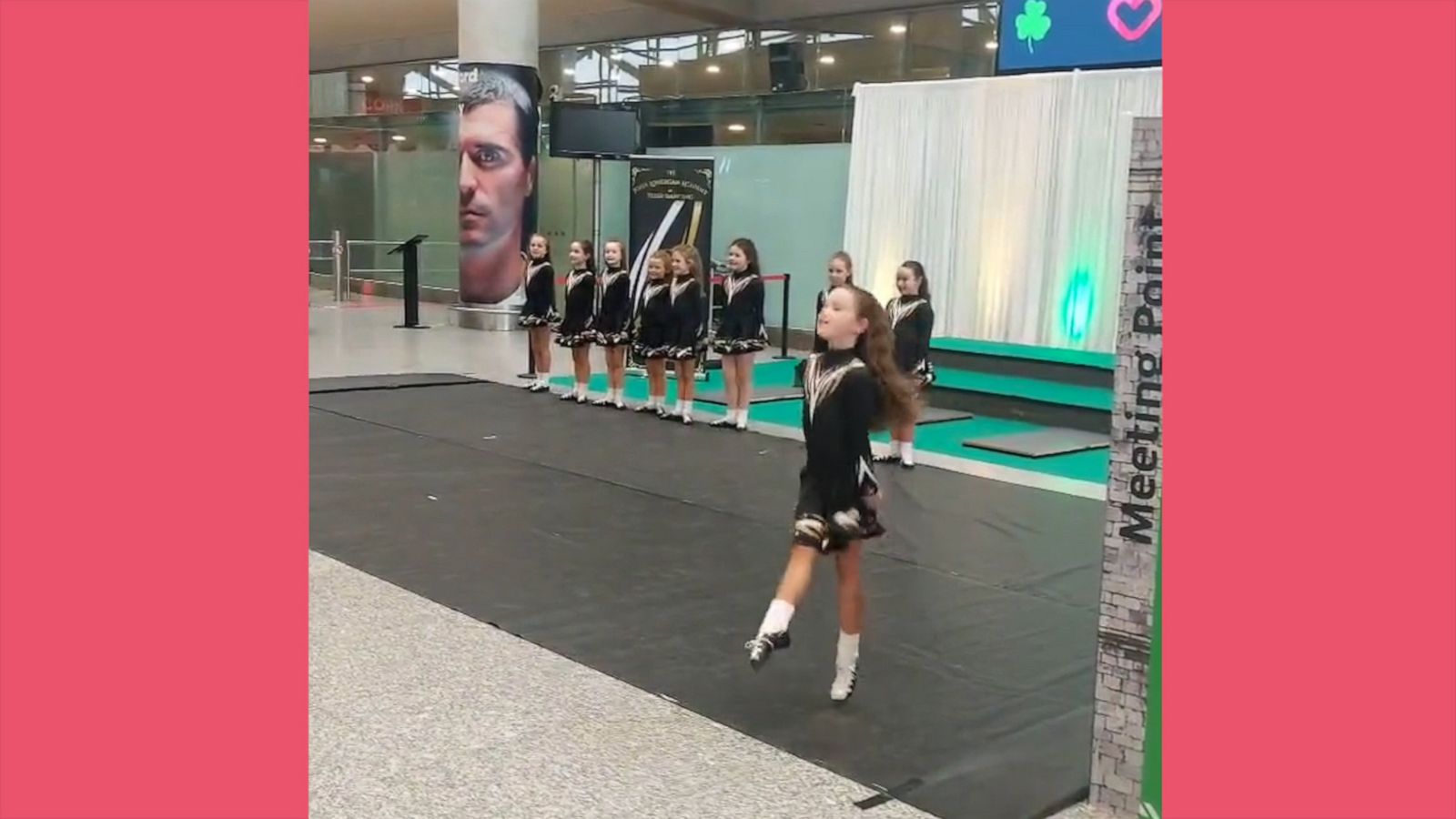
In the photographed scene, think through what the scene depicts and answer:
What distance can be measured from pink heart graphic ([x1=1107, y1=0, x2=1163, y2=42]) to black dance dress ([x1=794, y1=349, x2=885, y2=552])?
638 centimetres

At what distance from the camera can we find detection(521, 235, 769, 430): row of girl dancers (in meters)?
8.64

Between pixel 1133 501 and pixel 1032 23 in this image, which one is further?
pixel 1032 23

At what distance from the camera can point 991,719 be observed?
356 cm

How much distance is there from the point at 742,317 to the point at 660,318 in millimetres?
658

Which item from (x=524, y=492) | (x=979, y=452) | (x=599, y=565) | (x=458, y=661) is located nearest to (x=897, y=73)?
(x=979, y=452)

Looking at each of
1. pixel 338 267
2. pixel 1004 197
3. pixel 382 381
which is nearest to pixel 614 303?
pixel 382 381

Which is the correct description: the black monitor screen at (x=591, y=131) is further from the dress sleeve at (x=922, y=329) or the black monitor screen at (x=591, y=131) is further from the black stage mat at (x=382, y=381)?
the dress sleeve at (x=922, y=329)

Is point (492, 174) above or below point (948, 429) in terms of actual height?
above

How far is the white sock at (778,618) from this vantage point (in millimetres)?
3439

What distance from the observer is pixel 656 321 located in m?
8.95

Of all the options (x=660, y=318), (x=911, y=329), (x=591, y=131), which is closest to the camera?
(x=911, y=329)

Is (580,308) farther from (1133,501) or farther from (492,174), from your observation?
(1133,501)

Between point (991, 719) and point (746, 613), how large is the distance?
1195 mm

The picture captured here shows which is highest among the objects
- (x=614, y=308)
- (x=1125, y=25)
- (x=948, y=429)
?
(x=1125, y=25)
